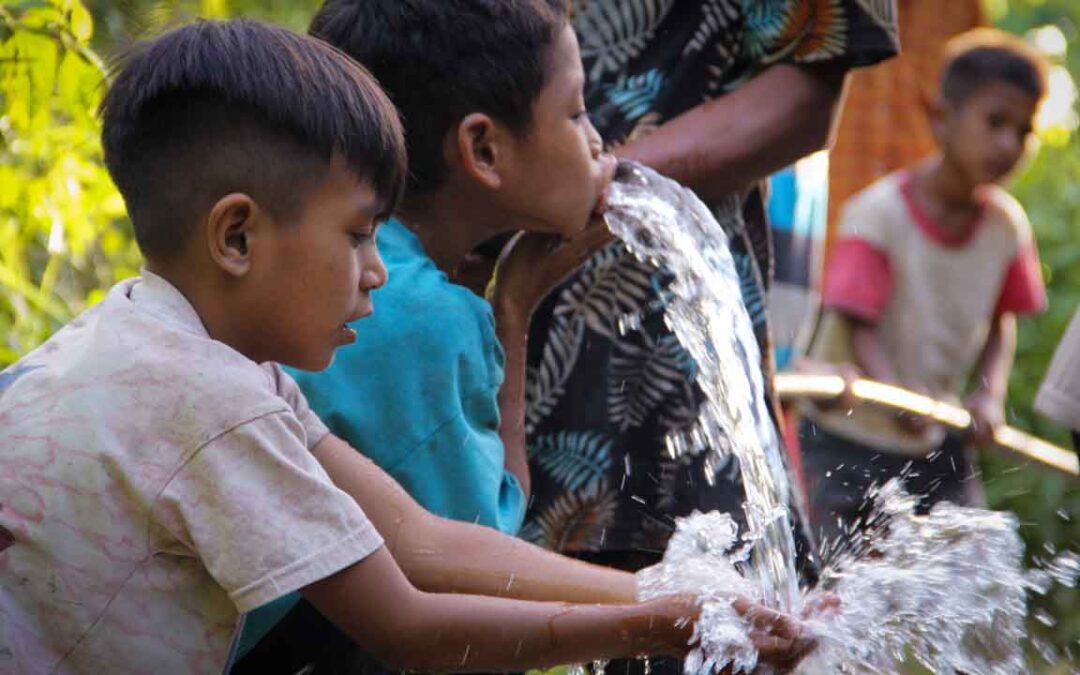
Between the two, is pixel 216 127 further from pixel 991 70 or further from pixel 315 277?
pixel 991 70

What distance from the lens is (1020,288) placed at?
6.03 meters

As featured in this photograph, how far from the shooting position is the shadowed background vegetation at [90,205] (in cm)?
291

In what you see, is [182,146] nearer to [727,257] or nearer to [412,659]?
[412,659]

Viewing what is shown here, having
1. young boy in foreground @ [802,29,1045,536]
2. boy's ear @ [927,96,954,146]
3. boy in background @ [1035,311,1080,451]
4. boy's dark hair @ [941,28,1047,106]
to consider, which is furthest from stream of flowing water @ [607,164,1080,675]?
boy's dark hair @ [941,28,1047,106]

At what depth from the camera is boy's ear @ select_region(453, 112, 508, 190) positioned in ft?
9.08

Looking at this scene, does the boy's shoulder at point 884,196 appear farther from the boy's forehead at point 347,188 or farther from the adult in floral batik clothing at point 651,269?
the boy's forehead at point 347,188

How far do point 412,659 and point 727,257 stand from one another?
99 centimetres

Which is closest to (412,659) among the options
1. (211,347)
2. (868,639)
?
(211,347)

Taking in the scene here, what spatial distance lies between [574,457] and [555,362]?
16 centimetres

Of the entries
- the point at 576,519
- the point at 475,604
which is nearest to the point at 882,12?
the point at 576,519

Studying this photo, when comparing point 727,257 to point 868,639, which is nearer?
point 868,639

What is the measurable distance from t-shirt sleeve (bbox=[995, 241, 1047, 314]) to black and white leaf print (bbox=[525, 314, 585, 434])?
328cm

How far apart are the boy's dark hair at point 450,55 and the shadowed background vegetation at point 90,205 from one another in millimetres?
294

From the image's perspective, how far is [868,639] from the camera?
2.49 metres
